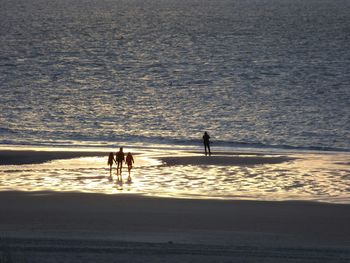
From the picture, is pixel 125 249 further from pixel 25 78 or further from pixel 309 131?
pixel 25 78

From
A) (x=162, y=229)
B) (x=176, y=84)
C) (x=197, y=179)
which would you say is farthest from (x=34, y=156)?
(x=176, y=84)

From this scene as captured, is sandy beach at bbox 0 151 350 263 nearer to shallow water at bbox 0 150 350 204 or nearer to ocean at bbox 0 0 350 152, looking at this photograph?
shallow water at bbox 0 150 350 204

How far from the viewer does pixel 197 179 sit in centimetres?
2944

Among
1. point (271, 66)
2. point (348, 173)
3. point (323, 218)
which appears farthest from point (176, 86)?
Answer: point (323, 218)

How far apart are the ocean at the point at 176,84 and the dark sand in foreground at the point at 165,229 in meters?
18.0

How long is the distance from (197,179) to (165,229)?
8.31m

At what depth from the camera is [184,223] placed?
72.1 ft

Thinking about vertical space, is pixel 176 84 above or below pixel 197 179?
above

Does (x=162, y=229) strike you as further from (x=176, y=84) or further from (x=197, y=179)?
(x=176, y=84)

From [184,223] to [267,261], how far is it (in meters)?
4.80

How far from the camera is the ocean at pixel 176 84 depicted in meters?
46.7

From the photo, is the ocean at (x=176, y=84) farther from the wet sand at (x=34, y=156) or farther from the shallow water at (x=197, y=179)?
the shallow water at (x=197, y=179)

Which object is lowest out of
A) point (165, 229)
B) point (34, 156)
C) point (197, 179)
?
point (165, 229)

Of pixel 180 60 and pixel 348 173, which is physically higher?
pixel 180 60
